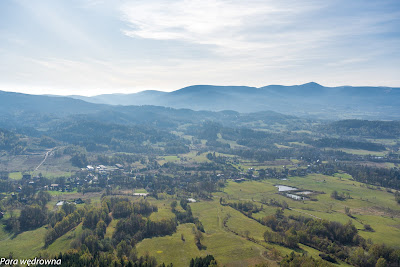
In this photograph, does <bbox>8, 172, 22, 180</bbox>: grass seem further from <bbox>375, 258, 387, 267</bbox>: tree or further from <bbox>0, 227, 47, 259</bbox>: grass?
<bbox>375, 258, 387, 267</bbox>: tree

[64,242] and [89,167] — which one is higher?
[64,242]

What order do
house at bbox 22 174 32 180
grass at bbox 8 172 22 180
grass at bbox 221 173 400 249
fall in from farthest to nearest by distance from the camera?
grass at bbox 8 172 22 180
house at bbox 22 174 32 180
grass at bbox 221 173 400 249

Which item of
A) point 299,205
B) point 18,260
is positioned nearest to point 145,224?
point 18,260

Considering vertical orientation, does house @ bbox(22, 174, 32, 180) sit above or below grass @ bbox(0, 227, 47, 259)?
above

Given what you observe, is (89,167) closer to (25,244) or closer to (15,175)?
(15,175)

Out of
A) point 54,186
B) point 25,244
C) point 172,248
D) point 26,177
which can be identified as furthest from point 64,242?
point 26,177

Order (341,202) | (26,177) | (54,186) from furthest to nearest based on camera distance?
(26,177)
(54,186)
(341,202)

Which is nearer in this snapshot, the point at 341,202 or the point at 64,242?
the point at 64,242

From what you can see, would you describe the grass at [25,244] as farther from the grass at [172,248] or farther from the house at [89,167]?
the house at [89,167]

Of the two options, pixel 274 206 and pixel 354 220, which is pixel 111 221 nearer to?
pixel 274 206

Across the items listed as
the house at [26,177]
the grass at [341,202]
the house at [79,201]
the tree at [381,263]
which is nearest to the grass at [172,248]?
the grass at [341,202]

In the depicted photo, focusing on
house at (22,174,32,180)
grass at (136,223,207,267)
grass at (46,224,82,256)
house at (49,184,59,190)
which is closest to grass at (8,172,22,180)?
house at (22,174,32,180)
